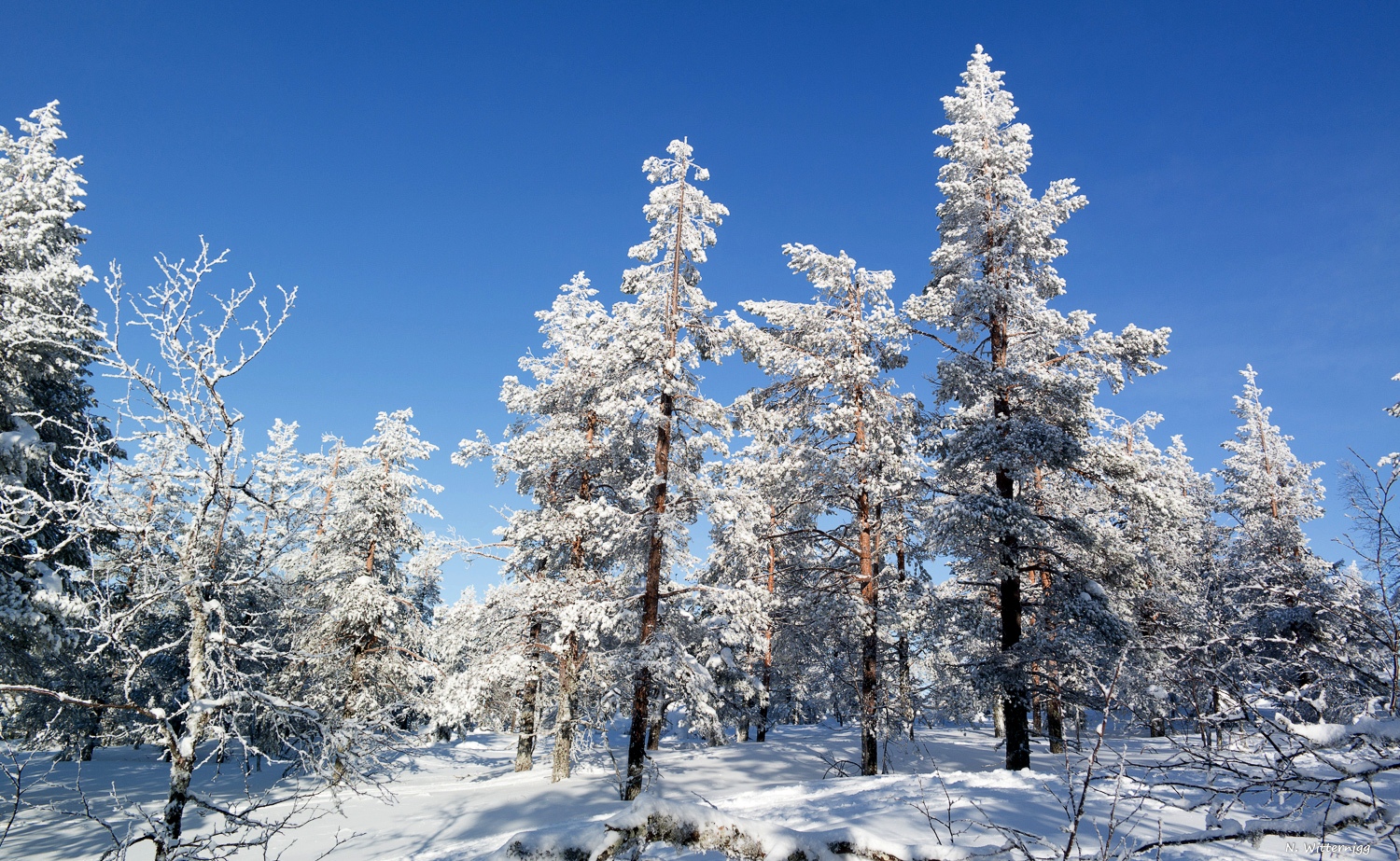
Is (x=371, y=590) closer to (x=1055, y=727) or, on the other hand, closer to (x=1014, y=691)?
(x=1014, y=691)

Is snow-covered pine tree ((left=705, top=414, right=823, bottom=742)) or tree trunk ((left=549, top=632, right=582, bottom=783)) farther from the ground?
snow-covered pine tree ((left=705, top=414, right=823, bottom=742))

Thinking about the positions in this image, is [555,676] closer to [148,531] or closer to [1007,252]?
[148,531]

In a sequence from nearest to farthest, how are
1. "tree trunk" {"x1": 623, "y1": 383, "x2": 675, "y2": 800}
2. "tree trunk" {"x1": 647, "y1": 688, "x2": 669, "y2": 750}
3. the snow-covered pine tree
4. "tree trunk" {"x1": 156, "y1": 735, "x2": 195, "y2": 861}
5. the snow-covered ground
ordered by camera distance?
1. the snow-covered ground
2. "tree trunk" {"x1": 156, "y1": 735, "x2": 195, "y2": 861}
3. "tree trunk" {"x1": 623, "y1": 383, "x2": 675, "y2": 800}
4. the snow-covered pine tree
5. "tree trunk" {"x1": 647, "y1": 688, "x2": 669, "y2": 750}

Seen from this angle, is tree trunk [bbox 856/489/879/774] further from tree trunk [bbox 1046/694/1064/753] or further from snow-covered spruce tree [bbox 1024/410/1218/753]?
tree trunk [bbox 1046/694/1064/753]

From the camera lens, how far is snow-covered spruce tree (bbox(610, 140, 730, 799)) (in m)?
13.4

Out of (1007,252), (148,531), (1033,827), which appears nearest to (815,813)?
(1033,827)

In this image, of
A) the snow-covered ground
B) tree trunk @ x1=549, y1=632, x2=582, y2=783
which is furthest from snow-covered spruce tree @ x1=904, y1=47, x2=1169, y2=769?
tree trunk @ x1=549, y1=632, x2=582, y2=783

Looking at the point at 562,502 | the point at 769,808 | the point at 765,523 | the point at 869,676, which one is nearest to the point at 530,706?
the point at 562,502

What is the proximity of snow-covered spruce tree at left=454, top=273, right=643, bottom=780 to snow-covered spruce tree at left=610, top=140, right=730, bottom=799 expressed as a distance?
554 mm

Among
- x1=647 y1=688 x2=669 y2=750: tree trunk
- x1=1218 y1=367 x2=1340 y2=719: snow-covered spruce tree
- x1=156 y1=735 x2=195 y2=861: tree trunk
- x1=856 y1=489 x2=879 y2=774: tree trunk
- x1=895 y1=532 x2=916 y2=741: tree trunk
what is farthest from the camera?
x1=1218 y1=367 x2=1340 y2=719: snow-covered spruce tree

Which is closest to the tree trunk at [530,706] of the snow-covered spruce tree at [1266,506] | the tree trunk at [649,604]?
the tree trunk at [649,604]

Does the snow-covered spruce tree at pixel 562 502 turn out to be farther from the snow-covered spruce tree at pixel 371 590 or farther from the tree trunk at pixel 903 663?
the tree trunk at pixel 903 663

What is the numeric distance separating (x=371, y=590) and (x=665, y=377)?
37.6 feet

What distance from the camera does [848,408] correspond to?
52.1 ft
